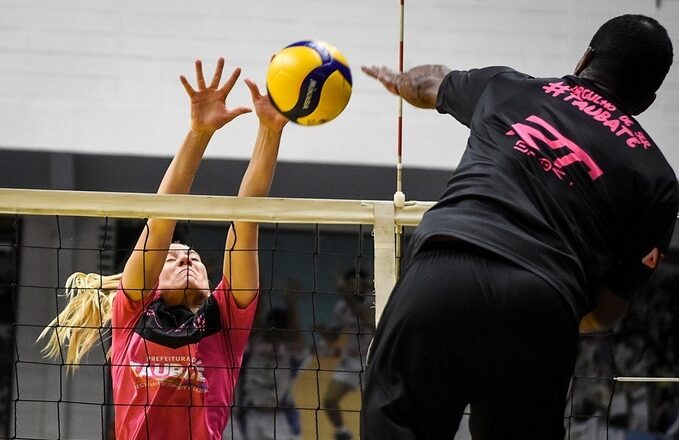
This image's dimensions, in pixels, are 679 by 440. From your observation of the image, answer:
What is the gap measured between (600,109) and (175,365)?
5.23 ft

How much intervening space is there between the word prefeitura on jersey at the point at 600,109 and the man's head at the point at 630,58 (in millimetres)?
61

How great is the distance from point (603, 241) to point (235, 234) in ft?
4.78

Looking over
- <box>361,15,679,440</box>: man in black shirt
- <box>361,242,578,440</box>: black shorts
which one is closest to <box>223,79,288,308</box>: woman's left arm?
<box>361,15,679,440</box>: man in black shirt

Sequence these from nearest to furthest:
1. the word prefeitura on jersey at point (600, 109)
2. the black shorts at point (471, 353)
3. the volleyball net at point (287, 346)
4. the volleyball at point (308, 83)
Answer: the black shorts at point (471, 353)
the word prefeitura on jersey at point (600, 109)
the volleyball at point (308, 83)
the volleyball net at point (287, 346)

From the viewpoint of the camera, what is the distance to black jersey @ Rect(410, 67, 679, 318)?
5.96 ft

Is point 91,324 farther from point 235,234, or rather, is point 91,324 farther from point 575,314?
point 575,314

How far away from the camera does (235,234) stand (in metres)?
3.10

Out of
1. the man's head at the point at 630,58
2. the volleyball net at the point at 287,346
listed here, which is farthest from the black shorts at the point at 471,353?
the volleyball net at the point at 287,346

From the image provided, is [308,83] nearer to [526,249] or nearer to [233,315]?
[233,315]

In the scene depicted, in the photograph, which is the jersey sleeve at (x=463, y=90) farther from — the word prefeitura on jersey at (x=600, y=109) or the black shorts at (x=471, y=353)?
the black shorts at (x=471, y=353)

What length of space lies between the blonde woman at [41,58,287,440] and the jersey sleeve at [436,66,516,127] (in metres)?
0.94

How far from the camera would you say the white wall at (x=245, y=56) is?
6.04m

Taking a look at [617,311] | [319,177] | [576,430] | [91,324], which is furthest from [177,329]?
[576,430]

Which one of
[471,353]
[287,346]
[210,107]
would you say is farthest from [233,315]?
[287,346]
